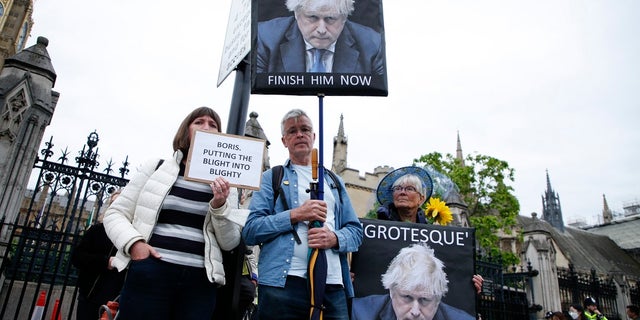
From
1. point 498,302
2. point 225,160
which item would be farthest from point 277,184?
point 498,302

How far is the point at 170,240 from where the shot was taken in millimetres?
2529

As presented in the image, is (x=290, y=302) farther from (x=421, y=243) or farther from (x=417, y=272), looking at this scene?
(x=421, y=243)

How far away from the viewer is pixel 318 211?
2492mm

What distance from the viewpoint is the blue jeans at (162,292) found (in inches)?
92.3

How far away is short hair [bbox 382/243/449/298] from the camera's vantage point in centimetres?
322

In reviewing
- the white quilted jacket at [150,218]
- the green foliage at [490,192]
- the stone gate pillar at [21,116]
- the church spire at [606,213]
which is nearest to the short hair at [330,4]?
the white quilted jacket at [150,218]

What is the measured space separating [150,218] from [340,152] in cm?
4387

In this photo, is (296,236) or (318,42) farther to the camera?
(318,42)

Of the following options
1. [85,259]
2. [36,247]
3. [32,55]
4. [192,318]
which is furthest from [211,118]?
[32,55]

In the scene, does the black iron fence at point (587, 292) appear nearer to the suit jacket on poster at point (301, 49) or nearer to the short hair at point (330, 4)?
the suit jacket on poster at point (301, 49)

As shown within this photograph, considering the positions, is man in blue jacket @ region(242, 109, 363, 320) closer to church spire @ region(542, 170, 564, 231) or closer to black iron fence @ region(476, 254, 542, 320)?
black iron fence @ region(476, 254, 542, 320)

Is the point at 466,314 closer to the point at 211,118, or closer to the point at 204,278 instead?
the point at 204,278

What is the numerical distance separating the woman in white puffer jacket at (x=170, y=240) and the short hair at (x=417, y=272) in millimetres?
1347

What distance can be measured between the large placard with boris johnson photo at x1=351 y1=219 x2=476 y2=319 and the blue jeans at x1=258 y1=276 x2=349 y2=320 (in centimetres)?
66
